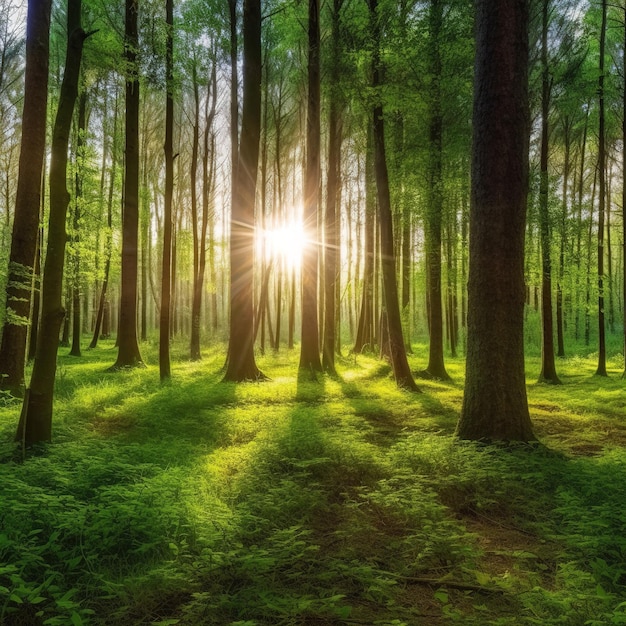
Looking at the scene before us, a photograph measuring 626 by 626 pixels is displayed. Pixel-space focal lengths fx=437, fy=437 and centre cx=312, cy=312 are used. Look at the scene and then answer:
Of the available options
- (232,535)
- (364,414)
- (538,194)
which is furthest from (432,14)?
(232,535)

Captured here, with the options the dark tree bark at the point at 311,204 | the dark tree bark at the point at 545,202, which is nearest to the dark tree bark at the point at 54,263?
the dark tree bark at the point at 311,204

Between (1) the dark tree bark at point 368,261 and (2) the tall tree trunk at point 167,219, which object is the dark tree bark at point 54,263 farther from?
(1) the dark tree bark at point 368,261

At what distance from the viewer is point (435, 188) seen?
12445mm

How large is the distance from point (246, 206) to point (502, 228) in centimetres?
783

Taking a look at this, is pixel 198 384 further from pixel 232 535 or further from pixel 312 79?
pixel 312 79

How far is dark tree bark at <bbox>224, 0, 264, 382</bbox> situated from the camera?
11453mm

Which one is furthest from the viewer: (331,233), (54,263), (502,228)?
(331,233)

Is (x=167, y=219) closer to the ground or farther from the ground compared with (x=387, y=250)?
farther from the ground

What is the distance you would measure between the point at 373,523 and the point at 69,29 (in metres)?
6.39

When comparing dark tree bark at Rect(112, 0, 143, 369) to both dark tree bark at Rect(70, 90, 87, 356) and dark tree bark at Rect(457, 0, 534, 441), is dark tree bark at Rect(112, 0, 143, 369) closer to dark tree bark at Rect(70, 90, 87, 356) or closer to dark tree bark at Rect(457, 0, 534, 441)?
dark tree bark at Rect(70, 90, 87, 356)

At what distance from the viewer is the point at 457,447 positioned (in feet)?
18.0

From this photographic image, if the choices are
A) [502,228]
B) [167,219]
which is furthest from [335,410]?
[167,219]

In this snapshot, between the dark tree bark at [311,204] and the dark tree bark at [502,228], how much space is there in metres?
7.08

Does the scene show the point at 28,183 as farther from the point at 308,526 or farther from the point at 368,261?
the point at 368,261
